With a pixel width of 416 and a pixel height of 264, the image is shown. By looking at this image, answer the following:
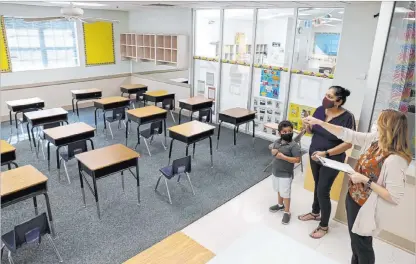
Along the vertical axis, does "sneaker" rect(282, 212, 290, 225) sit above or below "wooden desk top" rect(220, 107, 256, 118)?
below

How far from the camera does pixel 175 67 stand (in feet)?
27.9

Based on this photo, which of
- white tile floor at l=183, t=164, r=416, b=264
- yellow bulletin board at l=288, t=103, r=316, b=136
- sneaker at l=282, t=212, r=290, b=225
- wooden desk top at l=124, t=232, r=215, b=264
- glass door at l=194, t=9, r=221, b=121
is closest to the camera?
wooden desk top at l=124, t=232, r=215, b=264

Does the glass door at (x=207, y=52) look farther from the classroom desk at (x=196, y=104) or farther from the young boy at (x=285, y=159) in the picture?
the young boy at (x=285, y=159)

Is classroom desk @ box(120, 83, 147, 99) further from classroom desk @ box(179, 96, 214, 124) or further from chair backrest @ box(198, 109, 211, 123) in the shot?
chair backrest @ box(198, 109, 211, 123)

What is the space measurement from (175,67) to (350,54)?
4775 mm

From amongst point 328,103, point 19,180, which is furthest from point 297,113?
point 19,180

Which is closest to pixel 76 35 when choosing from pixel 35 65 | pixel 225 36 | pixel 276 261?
pixel 35 65

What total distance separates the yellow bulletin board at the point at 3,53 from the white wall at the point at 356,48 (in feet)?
24.4

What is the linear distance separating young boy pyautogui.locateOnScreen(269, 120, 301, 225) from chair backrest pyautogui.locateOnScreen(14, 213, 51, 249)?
244 centimetres

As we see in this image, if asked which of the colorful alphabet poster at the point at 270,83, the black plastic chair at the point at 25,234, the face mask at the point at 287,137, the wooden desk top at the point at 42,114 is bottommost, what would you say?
the black plastic chair at the point at 25,234

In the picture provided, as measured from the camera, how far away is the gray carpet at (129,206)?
128 inches

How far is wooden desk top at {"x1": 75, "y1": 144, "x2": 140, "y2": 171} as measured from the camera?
3591mm

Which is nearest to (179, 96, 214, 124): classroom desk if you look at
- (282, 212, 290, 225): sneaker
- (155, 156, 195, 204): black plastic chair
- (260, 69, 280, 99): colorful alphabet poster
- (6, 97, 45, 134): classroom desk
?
(260, 69, 280, 99): colorful alphabet poster

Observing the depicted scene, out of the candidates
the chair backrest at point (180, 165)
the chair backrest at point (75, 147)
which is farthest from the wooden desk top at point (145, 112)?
the chair backrest at point (180, 165)
